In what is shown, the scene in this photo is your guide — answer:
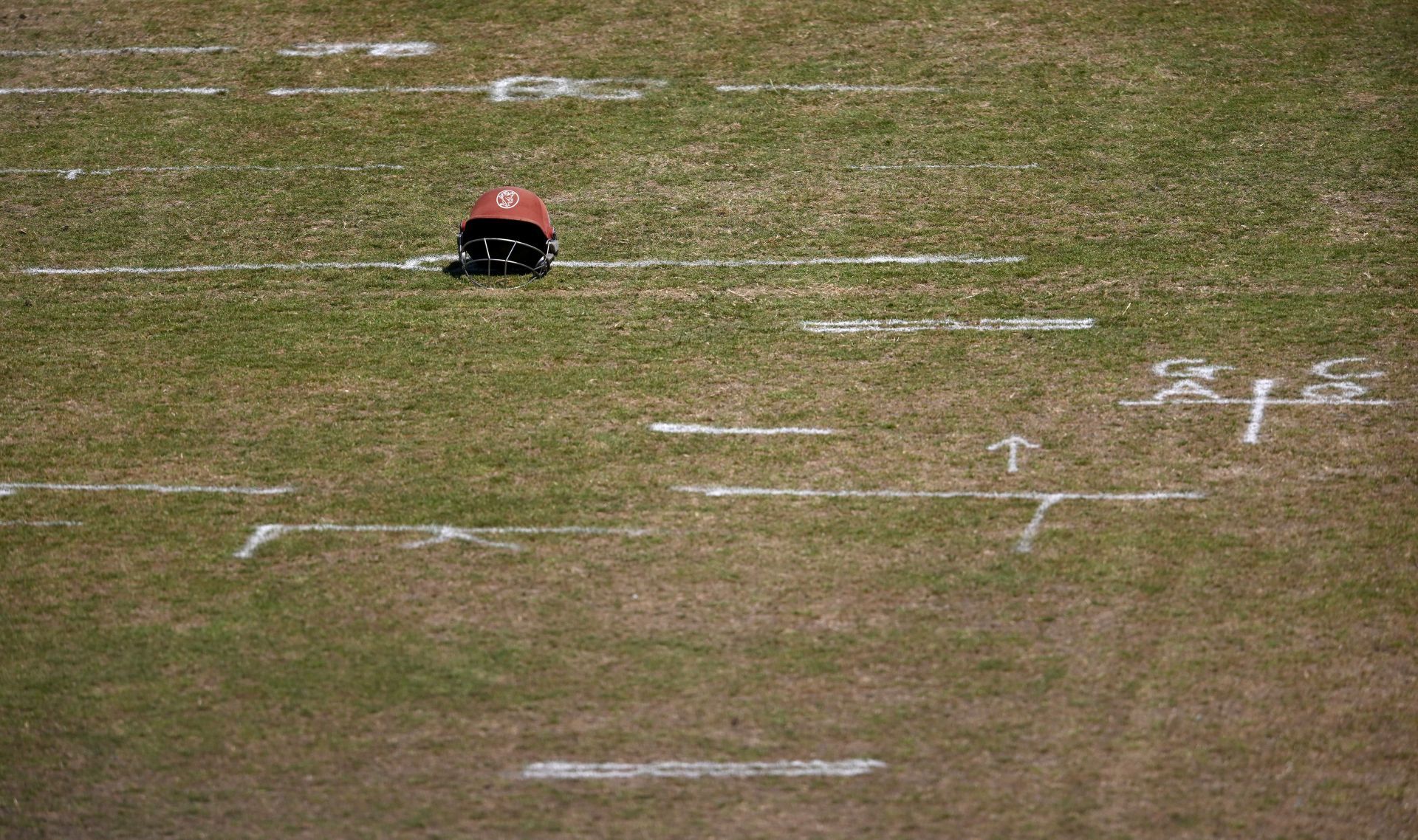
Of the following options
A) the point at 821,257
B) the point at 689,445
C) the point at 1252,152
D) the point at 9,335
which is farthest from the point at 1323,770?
the point at 9,335

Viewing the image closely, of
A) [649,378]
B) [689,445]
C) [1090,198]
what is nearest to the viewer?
[689,445]

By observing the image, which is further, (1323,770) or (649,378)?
(649,378)

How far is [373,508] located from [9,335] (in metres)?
3.26

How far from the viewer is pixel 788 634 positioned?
6574 millimetres

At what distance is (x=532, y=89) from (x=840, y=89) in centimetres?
247

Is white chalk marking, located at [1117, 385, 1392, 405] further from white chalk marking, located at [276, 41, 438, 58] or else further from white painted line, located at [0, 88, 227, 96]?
white painted line, located at [0, 88, 227, 96]

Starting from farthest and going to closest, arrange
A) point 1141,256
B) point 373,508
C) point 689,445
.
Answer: point 1141,256 → point 689,445 → point 373,508

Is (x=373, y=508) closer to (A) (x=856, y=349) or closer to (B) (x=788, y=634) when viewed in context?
(B) (x=788, y=634)

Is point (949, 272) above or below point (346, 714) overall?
above

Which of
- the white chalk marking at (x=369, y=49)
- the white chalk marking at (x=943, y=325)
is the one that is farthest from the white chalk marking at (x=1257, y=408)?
the white chalk marking at (x=369, y=49)

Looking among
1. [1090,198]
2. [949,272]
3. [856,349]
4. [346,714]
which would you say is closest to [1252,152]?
[1090,198]

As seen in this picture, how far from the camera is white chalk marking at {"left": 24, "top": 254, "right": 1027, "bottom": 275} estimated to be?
997cm

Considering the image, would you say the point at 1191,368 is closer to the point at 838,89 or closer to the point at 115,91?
the point at 838,89

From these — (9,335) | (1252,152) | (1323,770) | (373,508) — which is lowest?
(1323,770)
